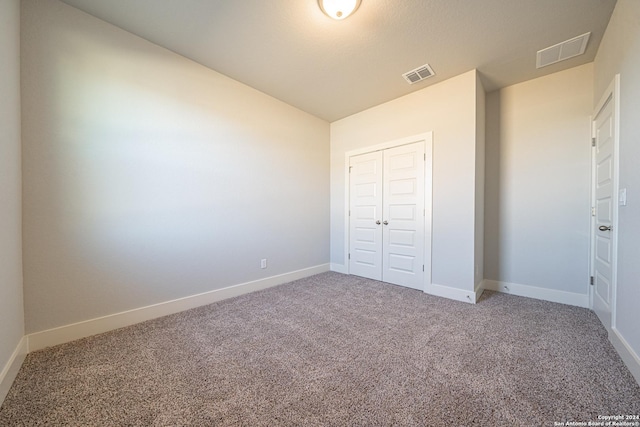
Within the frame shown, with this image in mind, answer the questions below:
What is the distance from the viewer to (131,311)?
2275 mm

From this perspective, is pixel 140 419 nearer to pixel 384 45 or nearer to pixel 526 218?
pixel 384 45

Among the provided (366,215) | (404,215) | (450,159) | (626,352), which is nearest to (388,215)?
(404,215)

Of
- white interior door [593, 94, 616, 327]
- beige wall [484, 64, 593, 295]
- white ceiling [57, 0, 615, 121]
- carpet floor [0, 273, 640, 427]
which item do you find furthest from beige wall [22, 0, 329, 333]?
white interior door [593, 94, 616, 327]

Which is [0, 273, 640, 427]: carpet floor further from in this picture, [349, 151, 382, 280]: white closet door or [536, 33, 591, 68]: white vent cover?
[536, 33, 591, 68]: white vent cover

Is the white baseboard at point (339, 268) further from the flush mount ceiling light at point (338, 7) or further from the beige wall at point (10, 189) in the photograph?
the beige wall at point (10, 189)

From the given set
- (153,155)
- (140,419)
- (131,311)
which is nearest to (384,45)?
(153,155)

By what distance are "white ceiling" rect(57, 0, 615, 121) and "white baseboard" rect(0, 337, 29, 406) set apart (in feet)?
9.02

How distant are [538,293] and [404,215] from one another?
6.04ft

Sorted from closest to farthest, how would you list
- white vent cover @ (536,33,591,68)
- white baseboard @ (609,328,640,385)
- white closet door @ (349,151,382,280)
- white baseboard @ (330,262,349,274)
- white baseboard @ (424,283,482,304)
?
white baseboard @ (609,328,640,385), white vent cover @ (536,33,591,68), white baseboard @ (424,283,482,304), white closet door @ (349,151,382,280), white baseboard @ (330,262,349,274)

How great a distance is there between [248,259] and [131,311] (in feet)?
4.22

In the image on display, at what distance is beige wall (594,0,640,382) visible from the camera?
153 cm

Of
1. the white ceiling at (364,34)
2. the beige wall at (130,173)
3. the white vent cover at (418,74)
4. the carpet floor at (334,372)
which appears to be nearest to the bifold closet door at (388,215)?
the white vent cover at (418,74)

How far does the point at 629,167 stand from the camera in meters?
1.65

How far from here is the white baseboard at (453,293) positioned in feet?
9.15
